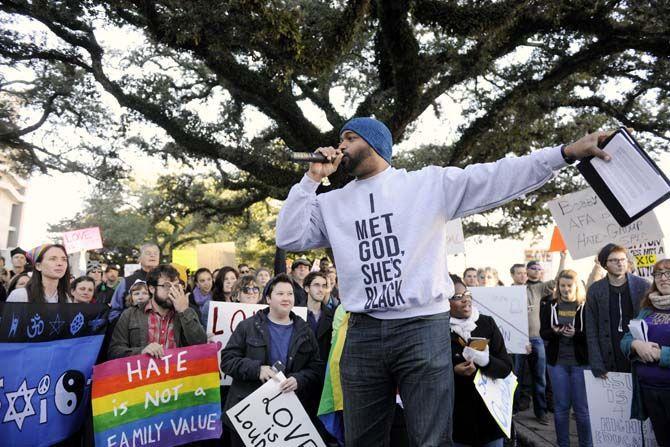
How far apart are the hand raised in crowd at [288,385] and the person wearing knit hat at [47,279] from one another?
2119 mm

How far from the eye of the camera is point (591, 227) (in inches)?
302

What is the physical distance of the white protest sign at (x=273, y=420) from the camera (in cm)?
426

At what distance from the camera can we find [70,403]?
4.21 m

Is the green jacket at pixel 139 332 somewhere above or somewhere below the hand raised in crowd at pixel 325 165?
below

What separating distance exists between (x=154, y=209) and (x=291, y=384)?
1597cm

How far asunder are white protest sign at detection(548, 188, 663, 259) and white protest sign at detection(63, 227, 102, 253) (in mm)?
11291

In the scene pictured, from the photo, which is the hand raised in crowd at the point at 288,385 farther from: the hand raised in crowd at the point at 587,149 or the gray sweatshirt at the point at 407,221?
the hand raised in crowd at the point at 587,149

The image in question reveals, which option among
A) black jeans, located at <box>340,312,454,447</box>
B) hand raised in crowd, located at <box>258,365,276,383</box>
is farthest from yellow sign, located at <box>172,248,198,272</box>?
black jeans, located at <box>340,312,454,447</box>

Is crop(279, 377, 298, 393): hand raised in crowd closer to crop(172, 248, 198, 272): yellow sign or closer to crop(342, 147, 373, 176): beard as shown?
crop(342, 147, 373, 176): beard

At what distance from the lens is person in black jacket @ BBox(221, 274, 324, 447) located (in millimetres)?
4441

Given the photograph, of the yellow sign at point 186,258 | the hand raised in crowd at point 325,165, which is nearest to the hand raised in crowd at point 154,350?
the hand raised in crowd at point 325,165

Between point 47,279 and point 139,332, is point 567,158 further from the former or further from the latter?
point 47,279

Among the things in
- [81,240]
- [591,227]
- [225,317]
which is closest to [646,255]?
[591,227]

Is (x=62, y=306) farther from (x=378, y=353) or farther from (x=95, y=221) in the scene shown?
(x=95, y=221)
